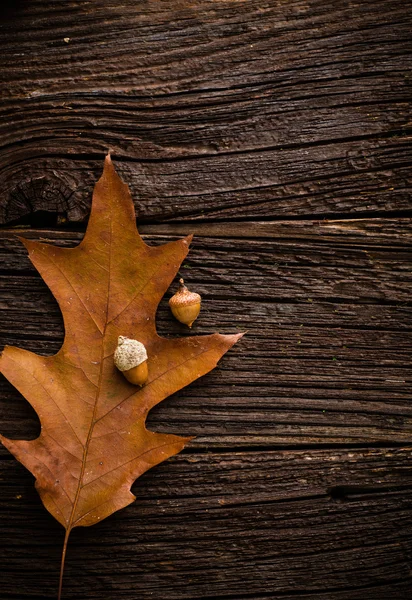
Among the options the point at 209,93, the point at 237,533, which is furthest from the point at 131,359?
the point at 209,93

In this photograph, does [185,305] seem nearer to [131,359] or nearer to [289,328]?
[131,359]

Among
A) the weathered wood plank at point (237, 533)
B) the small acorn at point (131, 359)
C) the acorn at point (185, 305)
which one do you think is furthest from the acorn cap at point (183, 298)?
the weathered wood plank at point (237, 533)

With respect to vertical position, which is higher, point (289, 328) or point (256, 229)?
point (256, 229)

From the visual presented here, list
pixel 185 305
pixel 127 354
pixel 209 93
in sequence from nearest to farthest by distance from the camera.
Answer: pixel 127 354, pixel 185 305, pixel 209 93

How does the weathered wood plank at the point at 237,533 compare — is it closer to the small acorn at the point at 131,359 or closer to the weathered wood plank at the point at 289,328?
the weathered wood plank at the point at 289,328

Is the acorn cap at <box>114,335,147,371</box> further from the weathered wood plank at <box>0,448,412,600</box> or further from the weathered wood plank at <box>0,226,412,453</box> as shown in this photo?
the weathered wood plank at <box>0,448,412,600</box>

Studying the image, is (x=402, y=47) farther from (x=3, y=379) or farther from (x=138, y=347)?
(x=3, y=379)
